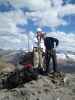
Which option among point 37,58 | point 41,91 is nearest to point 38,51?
point 37,58

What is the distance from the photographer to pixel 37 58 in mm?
14203

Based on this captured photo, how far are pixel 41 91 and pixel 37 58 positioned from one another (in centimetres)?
291

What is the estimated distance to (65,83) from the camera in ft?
42.5

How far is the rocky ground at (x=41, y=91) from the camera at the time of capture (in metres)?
11.1

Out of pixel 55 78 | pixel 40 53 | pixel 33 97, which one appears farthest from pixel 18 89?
pixel 40 53

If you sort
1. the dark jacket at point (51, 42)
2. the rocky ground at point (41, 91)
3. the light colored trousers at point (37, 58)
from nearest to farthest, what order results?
1. the rocky ground at point (41, 91)
2. the light colored trousers at point (37, 58)
3. the dark jacket at point (51, 42)

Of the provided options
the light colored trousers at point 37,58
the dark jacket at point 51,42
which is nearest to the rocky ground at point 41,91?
the light colored trousers at point 37,58

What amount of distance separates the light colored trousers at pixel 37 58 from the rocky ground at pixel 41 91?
1535 mm

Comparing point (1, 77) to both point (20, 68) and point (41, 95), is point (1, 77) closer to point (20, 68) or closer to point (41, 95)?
point (20, 68)

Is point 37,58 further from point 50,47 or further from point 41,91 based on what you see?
point 41,91

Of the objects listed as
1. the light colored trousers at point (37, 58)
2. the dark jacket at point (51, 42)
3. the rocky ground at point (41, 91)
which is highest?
the dark jacket at point (51, 42)

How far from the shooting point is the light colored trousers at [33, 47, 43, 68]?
1413 cm

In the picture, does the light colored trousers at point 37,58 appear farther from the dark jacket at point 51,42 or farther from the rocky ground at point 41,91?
the rocky ground at point 41,91

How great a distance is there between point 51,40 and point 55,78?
212cm
